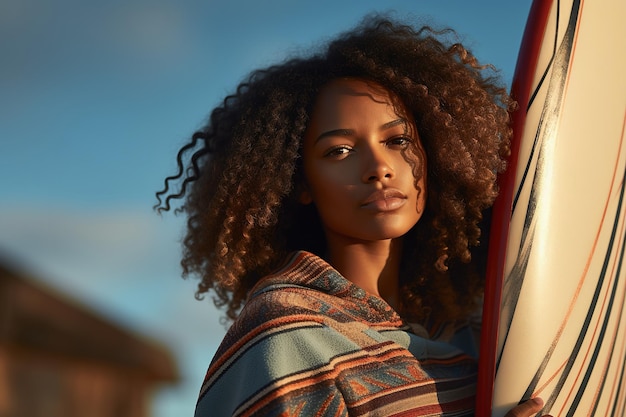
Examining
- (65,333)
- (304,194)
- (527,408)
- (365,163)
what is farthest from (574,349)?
(65,333)

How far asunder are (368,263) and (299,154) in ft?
1.14

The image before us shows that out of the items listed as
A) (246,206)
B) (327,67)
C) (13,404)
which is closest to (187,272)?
(246,206)

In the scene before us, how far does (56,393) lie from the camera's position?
28.6 feet

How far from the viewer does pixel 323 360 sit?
2160mm

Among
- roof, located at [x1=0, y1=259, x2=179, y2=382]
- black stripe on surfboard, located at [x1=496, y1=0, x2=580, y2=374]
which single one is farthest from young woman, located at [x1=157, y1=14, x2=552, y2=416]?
roof, located at [x1=0, y1=259, x2=179, y2=382]

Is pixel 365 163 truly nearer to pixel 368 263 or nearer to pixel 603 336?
pixel 368 263

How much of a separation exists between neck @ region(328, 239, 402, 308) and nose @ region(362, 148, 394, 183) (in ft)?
0.77

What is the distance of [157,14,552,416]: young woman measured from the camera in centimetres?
228

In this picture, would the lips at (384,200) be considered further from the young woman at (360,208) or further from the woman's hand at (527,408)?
the woman's hand at (527,408)

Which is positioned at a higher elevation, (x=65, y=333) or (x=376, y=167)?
(x=65, y=333)

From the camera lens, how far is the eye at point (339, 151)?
2504 mm

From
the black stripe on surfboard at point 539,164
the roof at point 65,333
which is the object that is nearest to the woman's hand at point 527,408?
the black stripe on surfboard at point 539,164

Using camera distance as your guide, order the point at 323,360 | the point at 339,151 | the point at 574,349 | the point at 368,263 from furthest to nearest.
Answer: the point at 368,263 → the point at 339,151 → the point at 574,349 → the point at 323,360

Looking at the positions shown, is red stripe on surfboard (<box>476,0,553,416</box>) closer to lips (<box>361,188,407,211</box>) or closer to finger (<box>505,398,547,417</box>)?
finger (<box>505,398,547,417</box>)
